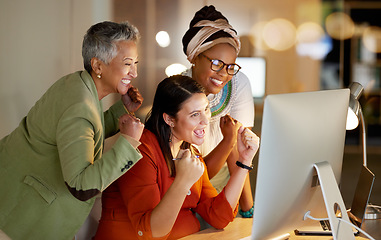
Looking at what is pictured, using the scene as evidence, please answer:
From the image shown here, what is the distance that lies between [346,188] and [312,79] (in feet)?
5.29

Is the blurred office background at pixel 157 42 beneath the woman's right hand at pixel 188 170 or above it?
above

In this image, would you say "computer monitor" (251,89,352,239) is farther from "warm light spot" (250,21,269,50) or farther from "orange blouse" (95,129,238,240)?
"warm light spot" (250,21,269,50)

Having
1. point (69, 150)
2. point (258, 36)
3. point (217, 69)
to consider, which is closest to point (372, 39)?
point (258, 36)

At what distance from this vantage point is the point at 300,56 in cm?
551

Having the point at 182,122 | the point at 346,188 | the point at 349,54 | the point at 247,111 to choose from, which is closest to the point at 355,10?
the point at 349,54

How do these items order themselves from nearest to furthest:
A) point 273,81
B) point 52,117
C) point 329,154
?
point 329,154, point 52,117, point 273,81

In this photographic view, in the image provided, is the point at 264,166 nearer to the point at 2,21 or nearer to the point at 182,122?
the point at 182,122

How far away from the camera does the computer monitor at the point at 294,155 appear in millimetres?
1665

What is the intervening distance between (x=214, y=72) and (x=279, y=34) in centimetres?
285

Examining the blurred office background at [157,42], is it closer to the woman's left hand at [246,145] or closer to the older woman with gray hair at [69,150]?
the older woman with gray hair at [69,150]

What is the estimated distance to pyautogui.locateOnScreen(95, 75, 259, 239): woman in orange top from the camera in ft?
6.70

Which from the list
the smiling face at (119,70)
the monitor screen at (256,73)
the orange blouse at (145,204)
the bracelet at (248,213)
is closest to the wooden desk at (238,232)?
the orange blouse at (145,204)

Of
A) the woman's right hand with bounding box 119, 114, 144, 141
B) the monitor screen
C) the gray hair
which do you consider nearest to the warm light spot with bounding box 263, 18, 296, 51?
the monitor screen

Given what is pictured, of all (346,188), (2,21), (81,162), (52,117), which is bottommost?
(346,188)
